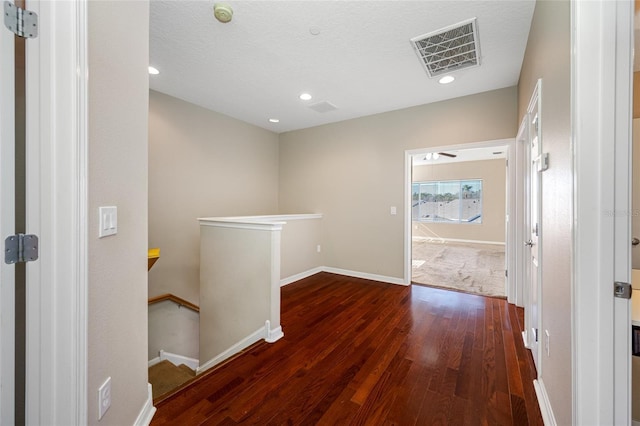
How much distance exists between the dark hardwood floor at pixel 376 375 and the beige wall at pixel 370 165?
1.37m

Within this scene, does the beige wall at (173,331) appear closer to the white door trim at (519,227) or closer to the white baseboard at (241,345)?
the white baseboard at (241,345)

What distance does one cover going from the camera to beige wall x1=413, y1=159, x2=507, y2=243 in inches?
289

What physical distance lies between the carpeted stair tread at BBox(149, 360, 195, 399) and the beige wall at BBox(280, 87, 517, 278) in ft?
8.39

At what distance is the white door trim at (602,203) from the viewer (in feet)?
2.74

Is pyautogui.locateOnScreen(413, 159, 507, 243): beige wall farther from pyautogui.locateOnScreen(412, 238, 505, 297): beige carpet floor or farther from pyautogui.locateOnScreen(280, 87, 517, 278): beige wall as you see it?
pyautogui.locateOnScreen(280, 87, 517, 278): beige wall

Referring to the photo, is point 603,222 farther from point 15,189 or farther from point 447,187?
point 447,187

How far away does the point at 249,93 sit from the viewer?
3.26 metres

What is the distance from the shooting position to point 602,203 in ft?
2.82

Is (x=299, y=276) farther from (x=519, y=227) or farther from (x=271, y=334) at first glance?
(x=519, y=227)

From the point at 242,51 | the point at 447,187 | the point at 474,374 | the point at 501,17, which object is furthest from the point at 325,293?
the point at 447,187

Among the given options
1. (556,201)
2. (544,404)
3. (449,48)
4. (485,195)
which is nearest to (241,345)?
(544,404)

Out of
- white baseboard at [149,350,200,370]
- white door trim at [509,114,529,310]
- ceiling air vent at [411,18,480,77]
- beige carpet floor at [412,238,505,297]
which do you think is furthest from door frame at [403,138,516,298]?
white baseboard at [149,350,200,370]

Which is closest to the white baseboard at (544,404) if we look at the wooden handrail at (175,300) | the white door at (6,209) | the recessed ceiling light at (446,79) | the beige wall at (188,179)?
the white door at (6,209)

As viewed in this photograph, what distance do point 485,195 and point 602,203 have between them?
788 cm
